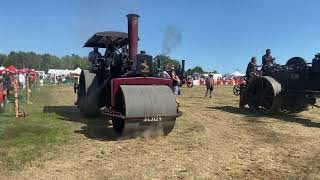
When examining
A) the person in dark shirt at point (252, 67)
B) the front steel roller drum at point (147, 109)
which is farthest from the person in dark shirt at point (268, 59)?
the front steel roller drum at point (147, 109)

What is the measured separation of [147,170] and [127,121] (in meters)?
2.35

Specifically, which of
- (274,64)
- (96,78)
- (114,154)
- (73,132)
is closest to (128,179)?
(114,154)

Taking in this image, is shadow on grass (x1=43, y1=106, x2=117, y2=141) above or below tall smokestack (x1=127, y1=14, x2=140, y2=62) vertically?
below

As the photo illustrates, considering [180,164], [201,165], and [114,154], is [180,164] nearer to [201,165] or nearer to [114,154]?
[201,165]

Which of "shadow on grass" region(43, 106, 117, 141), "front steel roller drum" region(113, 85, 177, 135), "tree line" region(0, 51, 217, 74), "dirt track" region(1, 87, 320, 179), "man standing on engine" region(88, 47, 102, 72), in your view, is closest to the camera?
"dirt track" region(1, 87, 320, 179)

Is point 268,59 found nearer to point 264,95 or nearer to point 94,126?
point 264,95

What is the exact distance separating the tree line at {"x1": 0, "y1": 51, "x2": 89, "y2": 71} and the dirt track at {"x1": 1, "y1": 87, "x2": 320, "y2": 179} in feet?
414

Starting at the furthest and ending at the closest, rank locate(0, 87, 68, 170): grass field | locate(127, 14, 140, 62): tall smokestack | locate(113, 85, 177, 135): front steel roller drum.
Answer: locate(127, 14, 140, 62): tall smokestack → locate(113, 85, 177, 135): front steel roller drum → locate(0, 87, 68, 170): grass field

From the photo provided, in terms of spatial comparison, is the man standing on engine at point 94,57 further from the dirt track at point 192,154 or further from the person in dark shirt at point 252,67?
the person in dark shirt at point 252,67

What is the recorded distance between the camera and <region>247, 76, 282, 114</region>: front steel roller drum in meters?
14.3

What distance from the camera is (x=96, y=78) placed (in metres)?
12.7

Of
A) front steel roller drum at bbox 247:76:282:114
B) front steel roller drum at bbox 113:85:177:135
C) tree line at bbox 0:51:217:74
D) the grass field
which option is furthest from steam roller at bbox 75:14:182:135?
tree line at bbox 0:51:217:74

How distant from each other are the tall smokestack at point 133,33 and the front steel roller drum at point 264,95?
556 centimetres

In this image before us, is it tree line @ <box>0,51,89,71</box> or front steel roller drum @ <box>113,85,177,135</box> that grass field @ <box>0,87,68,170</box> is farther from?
tree line @ <box>0,51,89,71</box>
